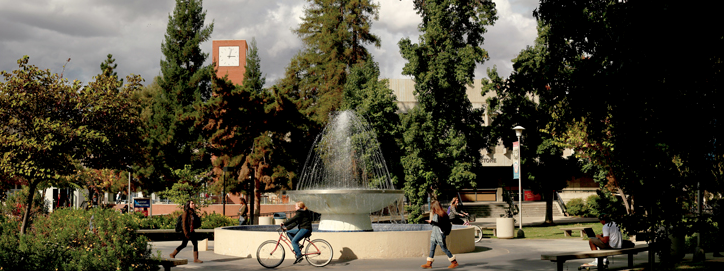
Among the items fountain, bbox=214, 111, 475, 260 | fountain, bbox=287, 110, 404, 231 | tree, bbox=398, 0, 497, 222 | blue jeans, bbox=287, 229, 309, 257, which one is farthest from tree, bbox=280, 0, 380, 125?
blue jeans, bbox=287, 229, 309, 257

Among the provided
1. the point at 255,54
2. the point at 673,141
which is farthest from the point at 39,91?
the point at 255,54

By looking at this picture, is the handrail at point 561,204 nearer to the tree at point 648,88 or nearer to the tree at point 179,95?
the tree at point 179,95

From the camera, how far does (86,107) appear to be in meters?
16.0

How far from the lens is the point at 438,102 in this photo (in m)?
31.9

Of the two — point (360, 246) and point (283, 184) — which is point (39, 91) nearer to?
point (360, 246)

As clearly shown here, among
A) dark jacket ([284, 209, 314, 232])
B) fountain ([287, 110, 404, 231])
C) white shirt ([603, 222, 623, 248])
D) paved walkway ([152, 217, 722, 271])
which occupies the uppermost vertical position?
fountain ([287, 110, 404, 231])

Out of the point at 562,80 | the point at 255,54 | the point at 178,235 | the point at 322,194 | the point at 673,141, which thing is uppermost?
the point at 255,54

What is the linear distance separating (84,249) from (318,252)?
5.84 meters

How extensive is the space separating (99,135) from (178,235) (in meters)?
8.10

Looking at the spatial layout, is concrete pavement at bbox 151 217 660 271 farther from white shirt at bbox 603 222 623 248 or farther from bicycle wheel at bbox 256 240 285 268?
white shirt at bbox 603 222 623 248

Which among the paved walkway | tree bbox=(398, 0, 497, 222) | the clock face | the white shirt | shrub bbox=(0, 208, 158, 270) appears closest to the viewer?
shrub bbox=(0, 208, 158, 270)

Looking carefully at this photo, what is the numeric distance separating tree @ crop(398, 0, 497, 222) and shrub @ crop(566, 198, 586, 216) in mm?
14433

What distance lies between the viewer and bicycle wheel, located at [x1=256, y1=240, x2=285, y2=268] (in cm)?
1345

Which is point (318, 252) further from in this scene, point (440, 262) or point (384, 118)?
point (384, 118)
